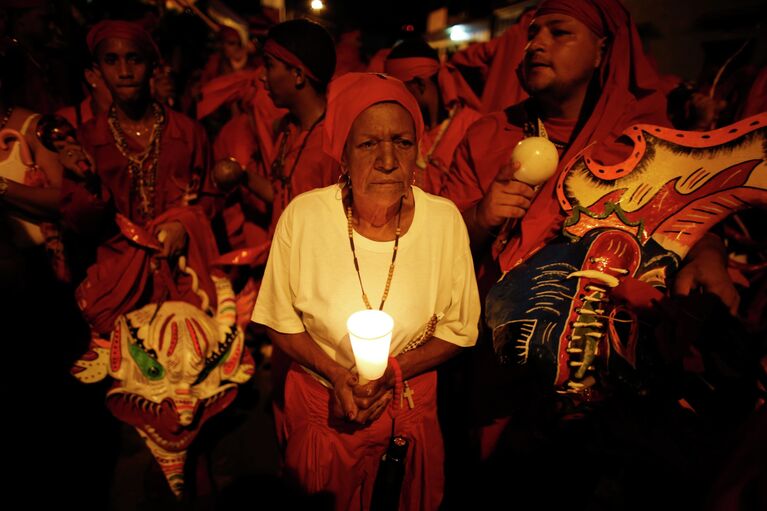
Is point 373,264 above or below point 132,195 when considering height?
below

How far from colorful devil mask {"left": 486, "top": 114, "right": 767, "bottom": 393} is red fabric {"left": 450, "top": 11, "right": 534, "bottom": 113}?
2.34 meters

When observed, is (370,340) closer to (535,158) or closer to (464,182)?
(535,158)

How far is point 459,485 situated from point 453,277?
6.06ft

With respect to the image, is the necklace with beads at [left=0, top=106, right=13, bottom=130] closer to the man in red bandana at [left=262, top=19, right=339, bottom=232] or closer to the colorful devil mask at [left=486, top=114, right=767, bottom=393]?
Result: the man in red bandana at [left=262, top=19, right=339, bottom=232]

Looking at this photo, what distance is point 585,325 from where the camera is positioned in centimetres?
128

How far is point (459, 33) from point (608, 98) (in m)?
10.1

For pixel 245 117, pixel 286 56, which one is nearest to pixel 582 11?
pixel 286 56

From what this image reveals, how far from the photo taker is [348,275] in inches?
57.0

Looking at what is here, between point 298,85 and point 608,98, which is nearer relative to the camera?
point 608,98

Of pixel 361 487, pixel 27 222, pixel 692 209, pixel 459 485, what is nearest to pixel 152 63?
pixel 27 222

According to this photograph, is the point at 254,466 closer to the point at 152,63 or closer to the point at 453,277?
the point at 453,277

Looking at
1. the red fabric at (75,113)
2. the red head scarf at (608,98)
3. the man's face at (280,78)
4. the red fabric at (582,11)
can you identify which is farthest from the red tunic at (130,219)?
the red fabric at (582,11)

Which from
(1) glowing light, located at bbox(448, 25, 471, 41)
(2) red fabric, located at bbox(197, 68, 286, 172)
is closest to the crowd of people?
(2) red fabric, located at bbox(197, 68, 286, 172)

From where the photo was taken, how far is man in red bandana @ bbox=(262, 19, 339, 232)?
2.53 metres
